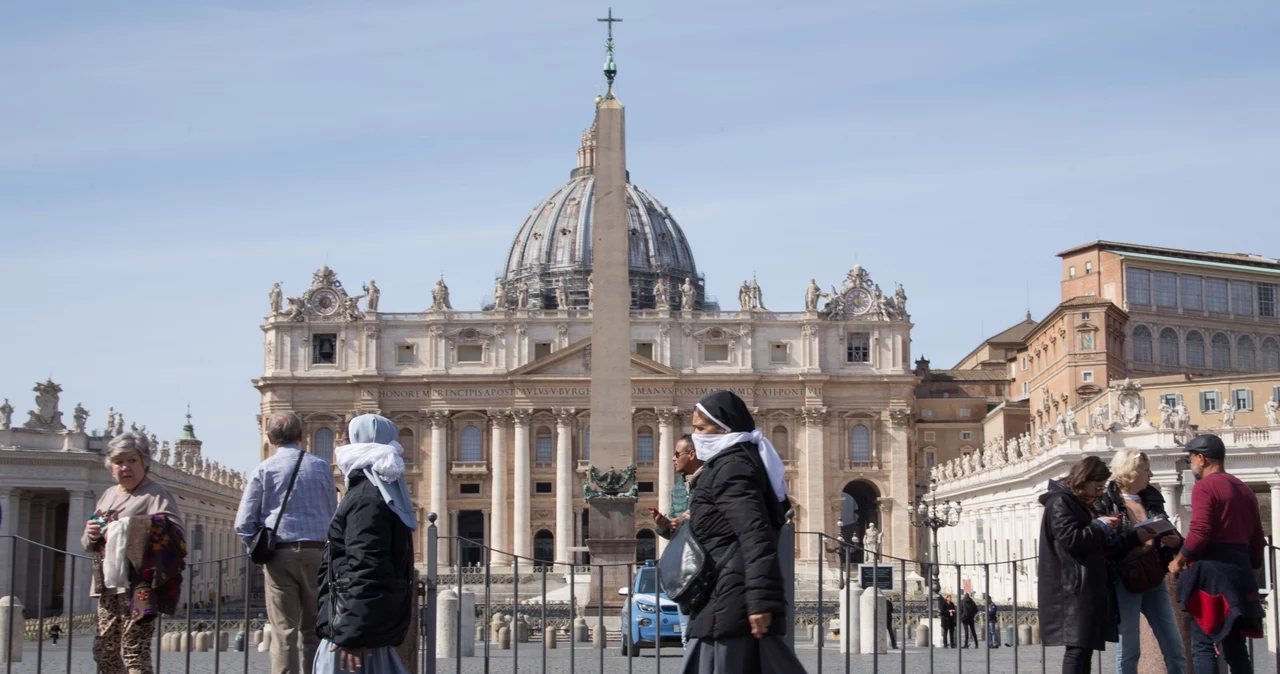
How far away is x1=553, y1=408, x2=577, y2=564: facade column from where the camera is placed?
8544cm

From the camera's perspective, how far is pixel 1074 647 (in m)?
10.9

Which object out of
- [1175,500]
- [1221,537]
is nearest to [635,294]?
[1175,500]

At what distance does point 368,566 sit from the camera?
30.7 ft

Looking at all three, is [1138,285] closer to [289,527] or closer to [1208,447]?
[1208,447]

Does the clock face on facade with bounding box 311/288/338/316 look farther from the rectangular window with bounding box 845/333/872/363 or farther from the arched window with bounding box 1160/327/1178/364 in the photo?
the arched window with bounding box 1160/327/1178/364

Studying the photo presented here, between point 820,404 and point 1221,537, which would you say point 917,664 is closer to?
point 1221,537

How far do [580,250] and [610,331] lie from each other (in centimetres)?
8651

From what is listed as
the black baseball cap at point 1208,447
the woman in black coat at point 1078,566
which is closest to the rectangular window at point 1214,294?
the black baseball cap at point 1208,447

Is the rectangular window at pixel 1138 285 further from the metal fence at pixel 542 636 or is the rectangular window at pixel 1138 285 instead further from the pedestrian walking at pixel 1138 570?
the pedestrian walking at pixel 1138 570

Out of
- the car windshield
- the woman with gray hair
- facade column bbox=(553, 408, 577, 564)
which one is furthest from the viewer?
facade column bbox=(553, 408, 577, 564)

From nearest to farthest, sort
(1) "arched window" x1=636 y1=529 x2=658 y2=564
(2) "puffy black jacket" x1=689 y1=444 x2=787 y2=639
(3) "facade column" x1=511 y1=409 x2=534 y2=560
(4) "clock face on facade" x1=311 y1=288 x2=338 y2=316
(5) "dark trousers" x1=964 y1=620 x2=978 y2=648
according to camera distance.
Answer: (2) "puffy black jacket" x1=689 y1=444 x2=787 y2=639 < (5) "dark trousers" x1=964 y1=620 x2=978 y2=648 < (3) "facade column" x1=511 y1=409 x2=534 y2=560 < (1) "arched window" x1=636 y1=529 x2=658 y2=564 < (4) "clock face on facade" x1=311 y1=288 x2=338 y2=316

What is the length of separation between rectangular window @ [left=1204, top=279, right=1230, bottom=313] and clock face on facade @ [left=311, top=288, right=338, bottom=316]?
4411cm

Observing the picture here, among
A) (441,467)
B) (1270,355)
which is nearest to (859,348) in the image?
(1270,355)

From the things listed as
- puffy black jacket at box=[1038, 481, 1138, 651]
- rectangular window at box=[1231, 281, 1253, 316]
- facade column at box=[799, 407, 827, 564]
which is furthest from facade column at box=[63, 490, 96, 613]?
rectangular window at box=[1231, 281, 1253, 316]
